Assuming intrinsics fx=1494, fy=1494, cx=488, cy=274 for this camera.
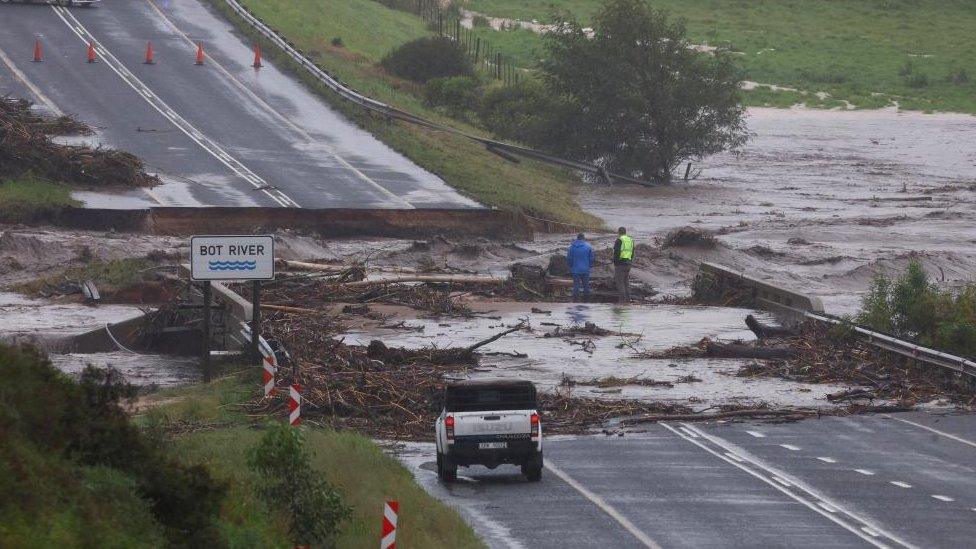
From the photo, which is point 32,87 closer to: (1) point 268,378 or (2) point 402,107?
(2) point 402,107

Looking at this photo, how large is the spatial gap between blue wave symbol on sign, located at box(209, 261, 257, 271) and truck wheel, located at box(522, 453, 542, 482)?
682cm

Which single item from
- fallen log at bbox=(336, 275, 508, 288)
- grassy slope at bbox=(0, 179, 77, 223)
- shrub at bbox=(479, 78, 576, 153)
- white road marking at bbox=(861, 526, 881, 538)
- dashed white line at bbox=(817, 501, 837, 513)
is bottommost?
fallen log at bbox=(336, 275, 508, 288)

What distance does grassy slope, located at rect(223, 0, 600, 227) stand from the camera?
4772cm

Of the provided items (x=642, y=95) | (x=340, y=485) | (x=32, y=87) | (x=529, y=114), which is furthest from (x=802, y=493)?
(x=529, y=114)

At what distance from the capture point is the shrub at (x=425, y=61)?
6681cm

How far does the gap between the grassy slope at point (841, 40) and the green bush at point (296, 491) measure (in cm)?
8019

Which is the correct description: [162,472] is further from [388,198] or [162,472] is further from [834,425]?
[388,198]

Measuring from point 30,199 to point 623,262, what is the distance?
16091 mm

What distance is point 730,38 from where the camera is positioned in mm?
111438

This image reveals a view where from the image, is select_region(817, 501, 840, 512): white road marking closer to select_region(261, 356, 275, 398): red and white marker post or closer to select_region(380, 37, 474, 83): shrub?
select_region(261, 356, 275, 398): red and white marker post

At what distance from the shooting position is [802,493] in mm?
18141

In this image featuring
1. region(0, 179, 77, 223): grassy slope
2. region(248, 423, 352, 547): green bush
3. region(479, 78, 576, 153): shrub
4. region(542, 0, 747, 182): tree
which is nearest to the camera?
region(248, 423, 352, 547): green bush

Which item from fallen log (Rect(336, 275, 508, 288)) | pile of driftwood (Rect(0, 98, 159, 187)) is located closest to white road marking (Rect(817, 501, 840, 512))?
fallen log (Rect(336, 275, 508, 288))

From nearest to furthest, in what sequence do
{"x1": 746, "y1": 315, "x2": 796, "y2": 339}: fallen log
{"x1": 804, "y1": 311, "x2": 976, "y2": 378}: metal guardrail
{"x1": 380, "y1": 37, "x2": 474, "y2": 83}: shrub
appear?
1. {"x1": 804, "y1": 311, "x2": 976, "y2": 378}: metal guardrail
2. {"x1": 746, "y1": 315, "x2": 796, "y2": 339}: fallen log
3. {"x1": 380, "y1": 37, "x2": 474, "y2": 83}: shrub
